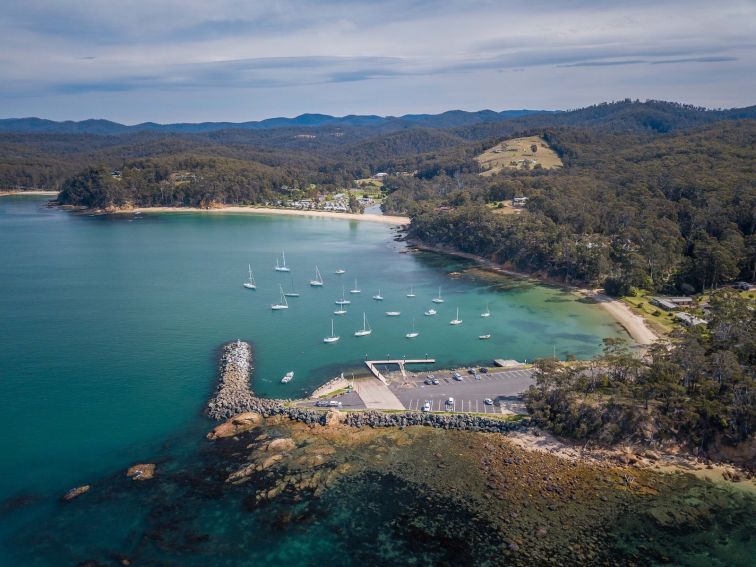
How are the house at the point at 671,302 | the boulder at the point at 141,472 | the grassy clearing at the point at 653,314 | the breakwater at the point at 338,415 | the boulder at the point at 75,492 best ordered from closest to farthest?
the boulder at the point at 75,492, the boulder at the point at 141,472, the breakwater at the point at 338,415, the grassy clearing at the point at 653,314, the house at the point at 671,302

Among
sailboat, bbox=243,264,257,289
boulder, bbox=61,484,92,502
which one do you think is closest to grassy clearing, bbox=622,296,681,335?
sailboat, bbox=243,264,257,289

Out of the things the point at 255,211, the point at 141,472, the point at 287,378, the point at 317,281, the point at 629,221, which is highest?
the point at 629,221

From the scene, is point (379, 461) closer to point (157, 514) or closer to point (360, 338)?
point (157, 514)

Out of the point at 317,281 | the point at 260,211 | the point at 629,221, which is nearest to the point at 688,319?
the point at 629,221

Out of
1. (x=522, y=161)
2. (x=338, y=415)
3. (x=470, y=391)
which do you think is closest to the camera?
(x=338, y=415)

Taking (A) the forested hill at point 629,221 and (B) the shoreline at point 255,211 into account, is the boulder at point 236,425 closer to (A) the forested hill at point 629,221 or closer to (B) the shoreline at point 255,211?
(A) the forested hill at point 629,221

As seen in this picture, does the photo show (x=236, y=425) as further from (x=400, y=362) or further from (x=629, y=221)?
(x=629, y=221)

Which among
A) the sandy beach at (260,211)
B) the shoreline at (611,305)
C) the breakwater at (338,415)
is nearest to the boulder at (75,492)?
the breakwater at (338,415)

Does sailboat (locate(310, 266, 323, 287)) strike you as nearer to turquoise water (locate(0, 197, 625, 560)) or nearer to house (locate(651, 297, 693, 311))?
turquoise water (locate(0, 197, 625, 560))
